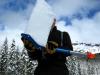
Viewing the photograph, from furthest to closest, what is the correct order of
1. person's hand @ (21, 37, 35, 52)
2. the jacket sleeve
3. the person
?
the jacket sleeve, the person, person's hand @ (21, 37, 35, 52)

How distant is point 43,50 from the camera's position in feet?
18.8

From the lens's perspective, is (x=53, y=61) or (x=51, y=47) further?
(x=53, y=61)

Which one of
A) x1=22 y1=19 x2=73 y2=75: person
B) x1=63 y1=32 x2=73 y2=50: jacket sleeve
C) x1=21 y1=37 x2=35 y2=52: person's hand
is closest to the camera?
x1=21 y1=37 x2=35 y2=52: person's hand

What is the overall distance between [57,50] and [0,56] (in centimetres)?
8563

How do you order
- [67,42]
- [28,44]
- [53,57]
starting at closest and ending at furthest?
1. [28,44]
2. [53,57]
3. [67,42]

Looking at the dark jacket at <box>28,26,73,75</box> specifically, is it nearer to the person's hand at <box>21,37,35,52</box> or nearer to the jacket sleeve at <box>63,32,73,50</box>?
the jacket sleeve at <box>63,32,73,50</box>

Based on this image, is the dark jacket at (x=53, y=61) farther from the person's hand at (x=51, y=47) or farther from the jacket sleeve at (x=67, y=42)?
the person's hand at (x=51, y=47)

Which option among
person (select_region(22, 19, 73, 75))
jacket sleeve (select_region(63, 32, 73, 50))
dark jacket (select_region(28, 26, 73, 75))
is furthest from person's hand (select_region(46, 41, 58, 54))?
jacket sleeve (select_region(63, 32, 73, 50))

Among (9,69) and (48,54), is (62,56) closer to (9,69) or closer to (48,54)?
(48,54)

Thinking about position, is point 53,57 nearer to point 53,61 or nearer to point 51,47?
point 53,61

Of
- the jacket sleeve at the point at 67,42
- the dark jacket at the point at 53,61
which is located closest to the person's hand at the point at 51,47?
the dark jacket at the point at 53,61

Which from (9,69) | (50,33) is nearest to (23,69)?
(9,69)

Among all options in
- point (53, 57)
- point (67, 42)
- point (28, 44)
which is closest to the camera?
point (28, 44)

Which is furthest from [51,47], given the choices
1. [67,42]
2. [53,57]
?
[67,42]
